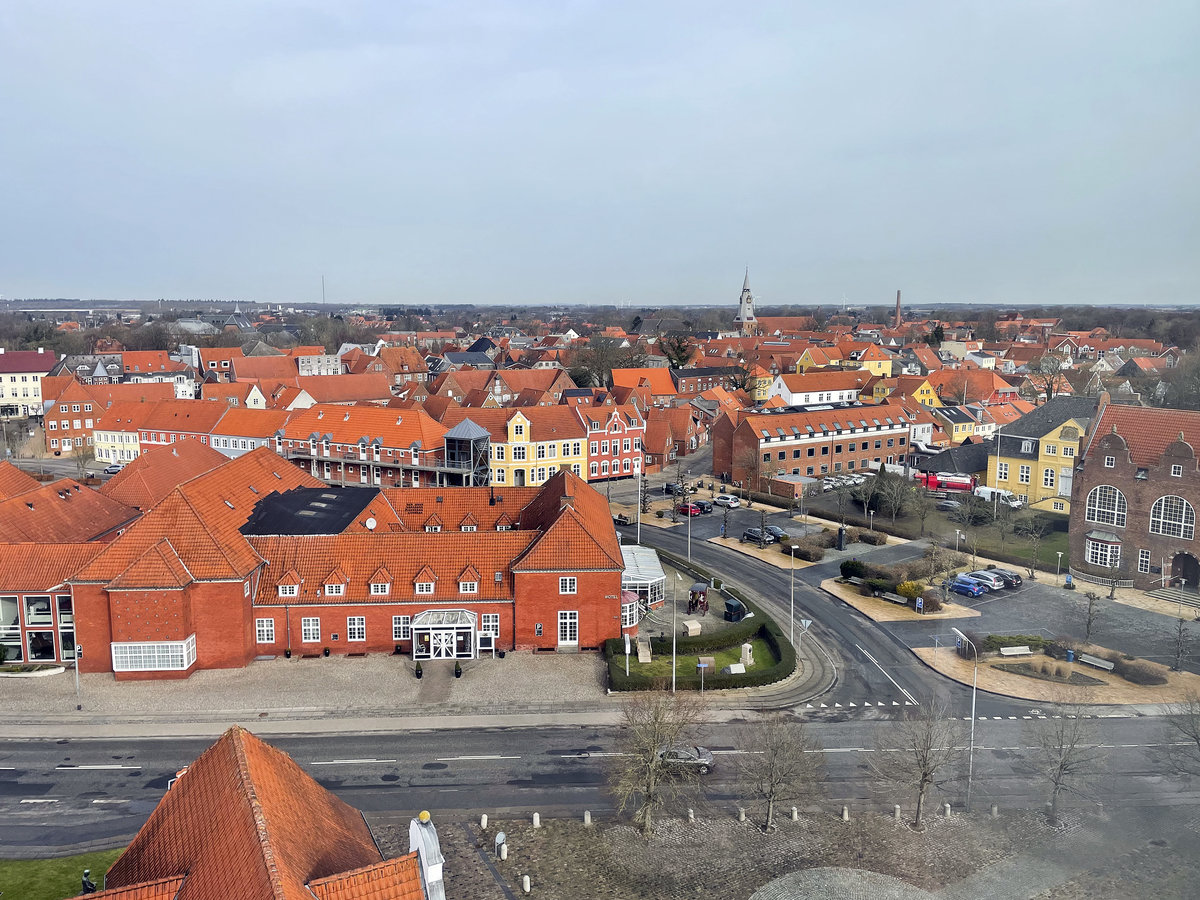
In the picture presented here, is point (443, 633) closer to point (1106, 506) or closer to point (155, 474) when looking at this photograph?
point (155, 474)

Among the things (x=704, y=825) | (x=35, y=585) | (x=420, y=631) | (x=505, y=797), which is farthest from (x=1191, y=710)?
(x=35, y=585)

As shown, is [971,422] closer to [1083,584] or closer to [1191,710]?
[1083,584]

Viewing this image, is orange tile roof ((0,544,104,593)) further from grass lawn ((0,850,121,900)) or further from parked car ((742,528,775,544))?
parked car ((742,528,775,544))

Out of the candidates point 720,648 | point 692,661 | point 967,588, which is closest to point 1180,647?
point 967,588

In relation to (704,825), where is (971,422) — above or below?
above

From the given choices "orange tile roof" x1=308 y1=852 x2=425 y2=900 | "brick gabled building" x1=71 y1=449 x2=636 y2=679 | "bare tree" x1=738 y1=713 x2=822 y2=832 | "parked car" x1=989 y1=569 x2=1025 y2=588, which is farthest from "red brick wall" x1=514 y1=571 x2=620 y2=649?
"parked car" x1=989 y1=569 x2=1025 y2=588
